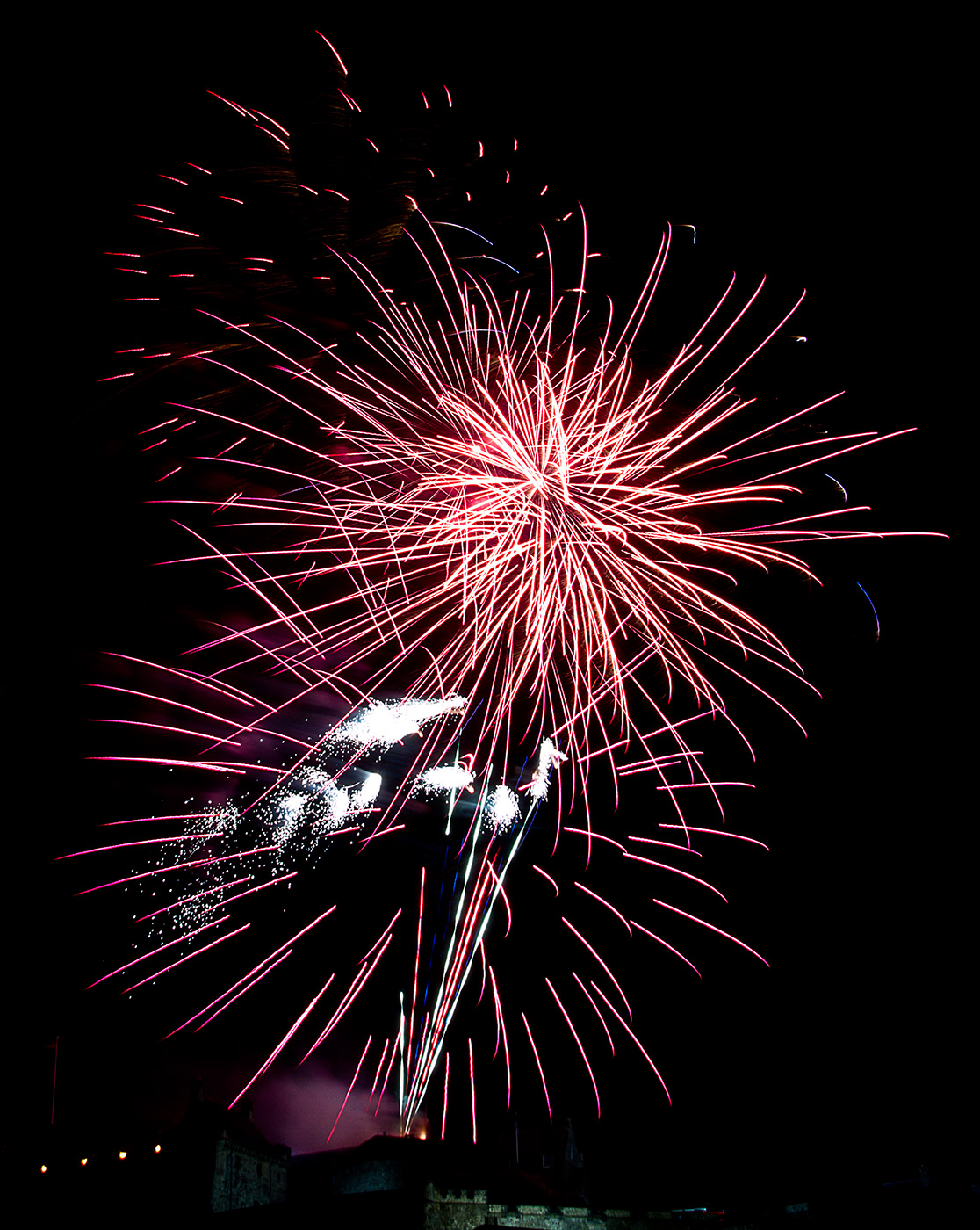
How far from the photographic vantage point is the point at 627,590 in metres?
7.86

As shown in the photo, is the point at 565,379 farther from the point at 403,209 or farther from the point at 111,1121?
the point at 111,1121

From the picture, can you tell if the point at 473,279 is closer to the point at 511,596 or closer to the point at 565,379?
the point at 565,379

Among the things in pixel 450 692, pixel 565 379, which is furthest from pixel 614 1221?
pixel 565 379

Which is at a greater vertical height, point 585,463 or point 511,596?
point 585,463

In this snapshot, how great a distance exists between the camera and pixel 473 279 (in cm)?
779

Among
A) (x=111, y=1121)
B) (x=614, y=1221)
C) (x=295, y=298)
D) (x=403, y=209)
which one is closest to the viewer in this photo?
(x=403, y=209)

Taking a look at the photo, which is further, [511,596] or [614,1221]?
[614,1221]

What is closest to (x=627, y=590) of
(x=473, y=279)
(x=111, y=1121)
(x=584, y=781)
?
(x=584, y=781)

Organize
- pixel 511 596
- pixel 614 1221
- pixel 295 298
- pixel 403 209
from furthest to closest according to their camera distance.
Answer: pixel 614 1221 → pixel 511 596 → pixel 295 298 → pixel 403 209

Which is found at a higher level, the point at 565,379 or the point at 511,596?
the point at 565,379

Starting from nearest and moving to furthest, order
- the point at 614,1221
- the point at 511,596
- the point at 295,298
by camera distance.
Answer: the point at 295,298 → the point at 511,596 → the point at 614,1221

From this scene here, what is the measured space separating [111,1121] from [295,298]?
22.8 metres

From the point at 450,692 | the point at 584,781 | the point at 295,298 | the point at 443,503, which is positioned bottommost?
the point at 584,781

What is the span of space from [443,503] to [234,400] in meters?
2.43
